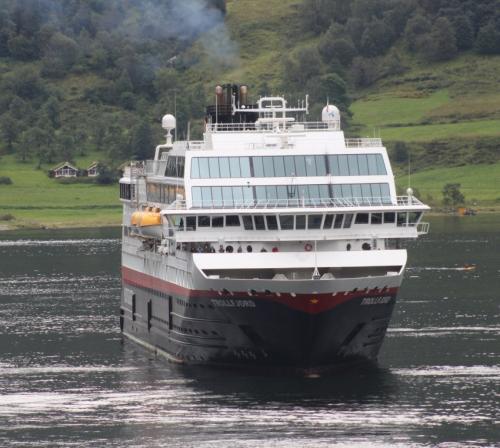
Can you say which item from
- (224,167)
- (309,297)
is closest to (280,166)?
(224,167)

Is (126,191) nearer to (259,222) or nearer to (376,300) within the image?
(259,222)

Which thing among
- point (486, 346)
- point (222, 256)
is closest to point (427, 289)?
point (486, 346)

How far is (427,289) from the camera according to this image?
134625 millimetres

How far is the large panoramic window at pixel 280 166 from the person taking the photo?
A: 3450 inches

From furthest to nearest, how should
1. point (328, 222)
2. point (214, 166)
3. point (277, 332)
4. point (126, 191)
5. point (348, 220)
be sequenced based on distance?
point (126, 191)
point (214, 166)
point (348, 220)
point (328, 222)
point (277, 332)

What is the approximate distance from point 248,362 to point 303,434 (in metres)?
12.3

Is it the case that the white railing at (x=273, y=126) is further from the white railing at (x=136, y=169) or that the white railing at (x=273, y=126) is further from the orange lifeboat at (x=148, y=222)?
the white railing at (x=136, y=169)

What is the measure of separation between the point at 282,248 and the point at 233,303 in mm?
3947

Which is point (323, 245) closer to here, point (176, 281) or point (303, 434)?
point (176, 281)

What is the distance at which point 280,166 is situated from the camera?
288 feet

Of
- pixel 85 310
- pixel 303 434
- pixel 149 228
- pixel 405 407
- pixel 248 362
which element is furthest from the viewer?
pixel 85 310

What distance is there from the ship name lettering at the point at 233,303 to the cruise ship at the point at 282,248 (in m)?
0.05

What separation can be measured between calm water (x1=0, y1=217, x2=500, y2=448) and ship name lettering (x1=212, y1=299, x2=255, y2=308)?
3.64m

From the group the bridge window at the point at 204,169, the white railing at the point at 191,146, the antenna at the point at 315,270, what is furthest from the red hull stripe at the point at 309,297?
the white railing at the point at 191,146
